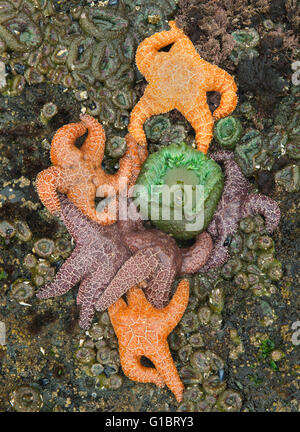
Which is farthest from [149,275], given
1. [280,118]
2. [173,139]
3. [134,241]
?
[280,118]

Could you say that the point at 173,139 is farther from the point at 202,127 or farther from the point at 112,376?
the point at 112,376

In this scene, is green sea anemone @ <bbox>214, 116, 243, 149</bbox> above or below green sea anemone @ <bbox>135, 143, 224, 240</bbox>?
above

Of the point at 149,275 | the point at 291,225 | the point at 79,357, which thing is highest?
the point at 291,225

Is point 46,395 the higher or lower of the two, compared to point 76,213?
lower

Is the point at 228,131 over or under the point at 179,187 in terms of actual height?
over

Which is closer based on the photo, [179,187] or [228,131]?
[179,187]

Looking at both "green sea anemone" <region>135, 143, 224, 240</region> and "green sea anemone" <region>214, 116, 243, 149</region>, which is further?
"green sea anemone" <region>214, 116, 243, 149</region>

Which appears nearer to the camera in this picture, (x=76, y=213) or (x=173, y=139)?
(x=76, y=213)

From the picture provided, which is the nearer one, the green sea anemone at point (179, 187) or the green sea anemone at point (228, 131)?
the green sea anemone at point (179, 187)
